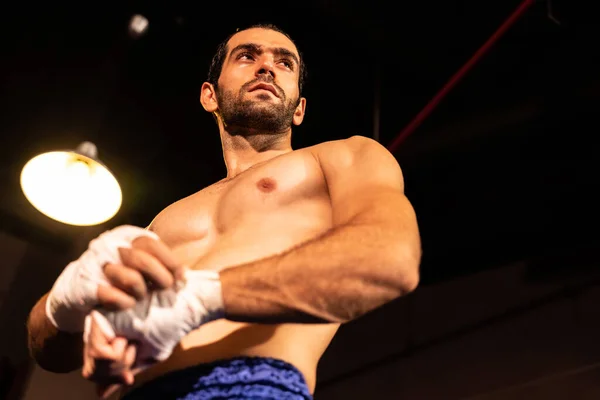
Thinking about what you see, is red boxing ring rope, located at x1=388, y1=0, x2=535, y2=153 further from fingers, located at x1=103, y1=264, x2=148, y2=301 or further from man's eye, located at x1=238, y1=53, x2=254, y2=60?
fingers, located at x1=103, y1=264, x2=148, y2=301

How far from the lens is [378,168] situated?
1.01 metres

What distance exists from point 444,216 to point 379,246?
1615 mm

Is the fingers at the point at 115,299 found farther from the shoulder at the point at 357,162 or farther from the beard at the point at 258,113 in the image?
the beard at the point at 258,113

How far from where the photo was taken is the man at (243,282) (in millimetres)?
721

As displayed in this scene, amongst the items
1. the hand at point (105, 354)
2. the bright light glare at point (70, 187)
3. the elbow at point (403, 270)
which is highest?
the bright light glare at point (70, 187)

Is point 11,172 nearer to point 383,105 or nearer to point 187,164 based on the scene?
point 187,164

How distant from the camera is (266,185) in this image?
3.73 feet

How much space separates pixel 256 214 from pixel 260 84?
44 cm

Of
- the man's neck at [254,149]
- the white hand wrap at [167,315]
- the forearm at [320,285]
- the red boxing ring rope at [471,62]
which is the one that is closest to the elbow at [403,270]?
the forearm at [320,285]

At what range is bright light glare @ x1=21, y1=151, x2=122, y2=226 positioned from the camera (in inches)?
92.0

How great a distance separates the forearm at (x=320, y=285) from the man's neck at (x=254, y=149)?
26.7 inches

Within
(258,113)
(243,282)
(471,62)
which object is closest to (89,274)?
(243,282)

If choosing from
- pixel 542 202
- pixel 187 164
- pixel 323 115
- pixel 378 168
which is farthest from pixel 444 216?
pixel 378 168

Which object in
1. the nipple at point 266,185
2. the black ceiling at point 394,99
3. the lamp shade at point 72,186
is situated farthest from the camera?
the lamp shade at point 72,186
